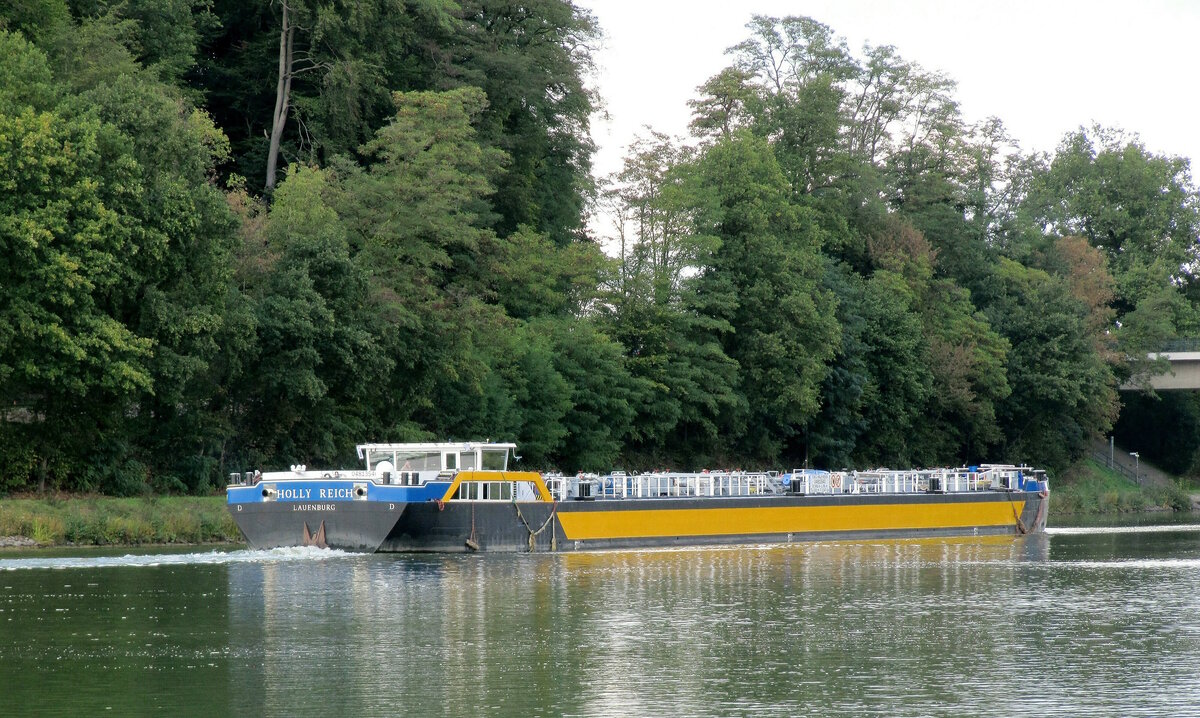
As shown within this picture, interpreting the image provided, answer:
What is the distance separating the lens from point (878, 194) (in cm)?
10800

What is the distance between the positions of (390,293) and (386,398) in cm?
565

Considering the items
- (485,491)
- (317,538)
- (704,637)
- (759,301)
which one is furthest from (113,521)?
(759,301)

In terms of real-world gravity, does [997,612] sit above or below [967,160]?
below

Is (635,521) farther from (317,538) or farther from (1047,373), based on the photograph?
(1047,373)

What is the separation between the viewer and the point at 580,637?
31203 mm

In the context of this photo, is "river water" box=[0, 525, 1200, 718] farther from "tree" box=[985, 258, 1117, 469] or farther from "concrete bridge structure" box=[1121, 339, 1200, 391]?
"concrete bridge structure" box=[1121, 339, 1200, 391]

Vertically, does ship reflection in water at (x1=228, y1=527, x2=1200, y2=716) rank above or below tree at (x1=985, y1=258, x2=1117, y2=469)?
below

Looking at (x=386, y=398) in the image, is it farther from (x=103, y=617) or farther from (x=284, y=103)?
(x=103, y=617)

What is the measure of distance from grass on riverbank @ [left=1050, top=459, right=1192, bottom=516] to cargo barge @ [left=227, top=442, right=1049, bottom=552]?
31382 millimetres

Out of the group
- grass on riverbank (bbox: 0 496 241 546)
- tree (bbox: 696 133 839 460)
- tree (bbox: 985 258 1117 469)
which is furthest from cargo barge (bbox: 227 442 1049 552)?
tree (bbox: 985 258 1117 469)

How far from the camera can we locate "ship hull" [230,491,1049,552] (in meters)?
47.6

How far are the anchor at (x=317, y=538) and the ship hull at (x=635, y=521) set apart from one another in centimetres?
4

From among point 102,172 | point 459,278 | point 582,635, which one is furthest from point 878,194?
point 582,635

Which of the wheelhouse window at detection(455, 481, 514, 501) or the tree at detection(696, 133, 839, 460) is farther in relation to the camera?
the tree at detection(696, 133, 839, 460)
